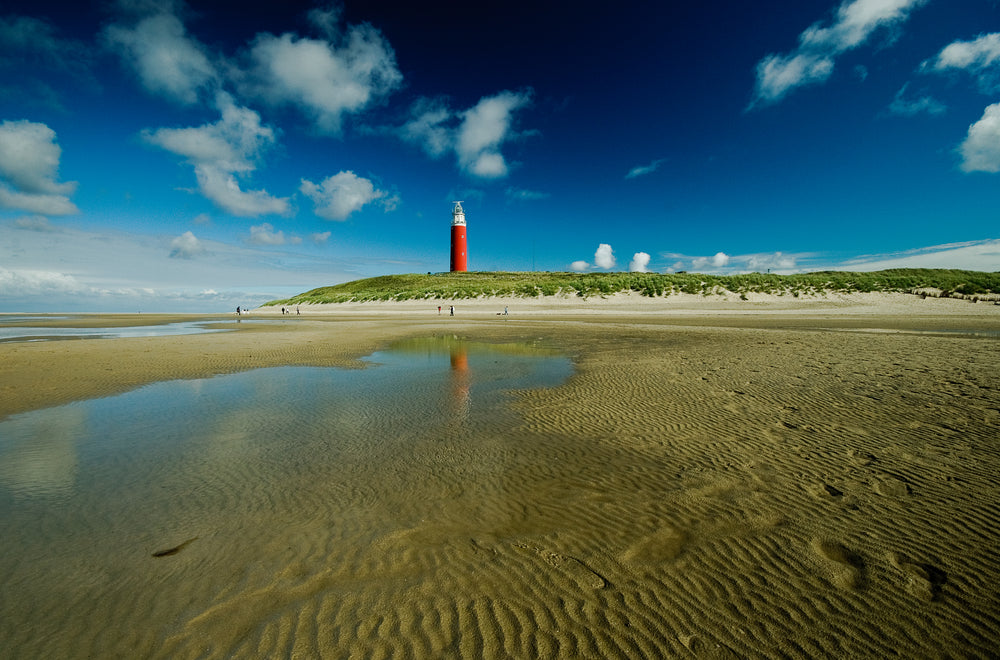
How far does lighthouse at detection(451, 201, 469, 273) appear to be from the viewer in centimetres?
8725

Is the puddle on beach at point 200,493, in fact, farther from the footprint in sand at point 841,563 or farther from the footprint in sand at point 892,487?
the footprint in sand at point 892,487

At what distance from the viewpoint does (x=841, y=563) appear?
3723 millimetres

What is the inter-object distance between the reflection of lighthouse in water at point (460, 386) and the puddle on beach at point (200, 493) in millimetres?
95

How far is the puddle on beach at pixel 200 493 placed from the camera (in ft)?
11.1

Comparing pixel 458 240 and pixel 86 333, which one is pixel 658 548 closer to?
pixel 86 333

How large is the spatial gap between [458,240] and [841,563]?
87.0 meters

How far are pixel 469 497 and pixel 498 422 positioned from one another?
3033 millimetres

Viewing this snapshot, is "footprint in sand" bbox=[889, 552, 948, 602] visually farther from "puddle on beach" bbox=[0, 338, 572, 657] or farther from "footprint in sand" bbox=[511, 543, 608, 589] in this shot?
"puddle on beach" bbox=[0, 338, 572, 657]

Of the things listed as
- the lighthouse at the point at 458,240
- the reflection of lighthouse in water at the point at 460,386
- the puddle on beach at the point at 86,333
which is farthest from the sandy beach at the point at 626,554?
the lighthouse at the point at 458,240

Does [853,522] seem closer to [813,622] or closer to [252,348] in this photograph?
[813,622]

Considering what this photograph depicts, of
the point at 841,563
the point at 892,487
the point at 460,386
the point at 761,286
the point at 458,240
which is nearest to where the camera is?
the point at 841,563

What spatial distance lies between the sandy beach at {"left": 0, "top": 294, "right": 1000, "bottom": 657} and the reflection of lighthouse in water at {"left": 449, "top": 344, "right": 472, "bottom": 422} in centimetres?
131

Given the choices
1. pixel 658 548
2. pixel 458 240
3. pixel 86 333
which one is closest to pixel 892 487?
pixel 658 548

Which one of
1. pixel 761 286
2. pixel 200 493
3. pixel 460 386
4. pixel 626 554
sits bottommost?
pixel 626 554
